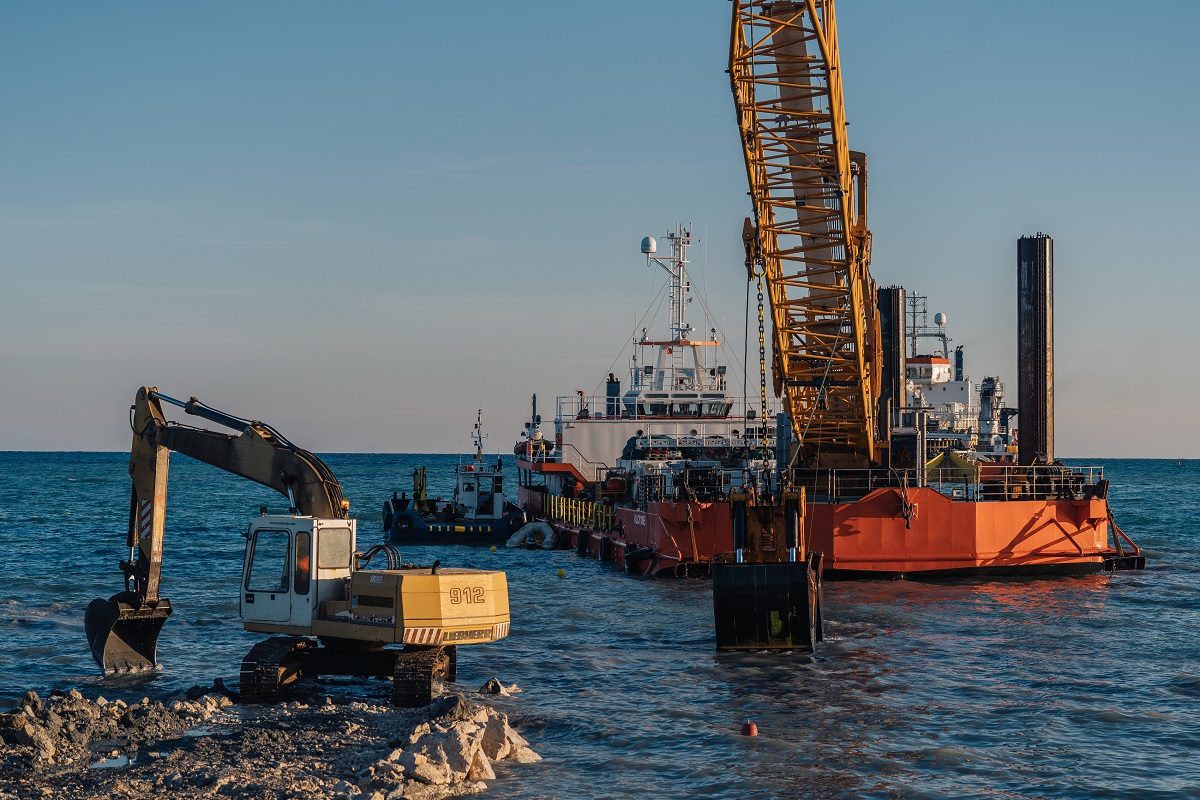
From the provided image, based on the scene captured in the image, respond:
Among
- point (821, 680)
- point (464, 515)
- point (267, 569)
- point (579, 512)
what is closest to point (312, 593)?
point (267, 569)

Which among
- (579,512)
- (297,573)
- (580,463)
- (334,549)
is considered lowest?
(297,573)

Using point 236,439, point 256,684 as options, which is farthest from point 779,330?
point 256,684

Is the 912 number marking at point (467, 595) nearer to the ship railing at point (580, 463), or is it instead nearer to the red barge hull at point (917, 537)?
the red barge hull at point (917, 537)

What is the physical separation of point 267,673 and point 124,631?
401 cm

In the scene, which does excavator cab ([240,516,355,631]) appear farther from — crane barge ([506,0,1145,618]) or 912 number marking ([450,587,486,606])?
crane barge ([506,0,1145,618])

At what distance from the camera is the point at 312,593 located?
55.4ft

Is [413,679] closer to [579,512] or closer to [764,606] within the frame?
[764,606]

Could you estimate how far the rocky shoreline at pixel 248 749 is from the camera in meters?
12.7

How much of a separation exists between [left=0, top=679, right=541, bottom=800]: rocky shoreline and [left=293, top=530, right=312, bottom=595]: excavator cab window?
1.59m

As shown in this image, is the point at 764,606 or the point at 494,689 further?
the point at 764,606

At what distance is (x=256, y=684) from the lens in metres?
16.6

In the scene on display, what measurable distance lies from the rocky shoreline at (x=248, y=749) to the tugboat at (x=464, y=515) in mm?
29643

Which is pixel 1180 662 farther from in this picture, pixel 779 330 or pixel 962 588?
pixel 779 330

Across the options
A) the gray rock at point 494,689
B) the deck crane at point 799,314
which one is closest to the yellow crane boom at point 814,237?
the deck crane at point 799,314
